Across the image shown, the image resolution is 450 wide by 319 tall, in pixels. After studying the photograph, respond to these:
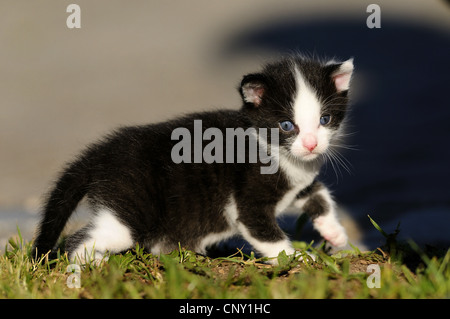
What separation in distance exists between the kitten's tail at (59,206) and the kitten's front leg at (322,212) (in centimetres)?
143

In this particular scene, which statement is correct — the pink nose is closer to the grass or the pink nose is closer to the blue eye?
the blue eye

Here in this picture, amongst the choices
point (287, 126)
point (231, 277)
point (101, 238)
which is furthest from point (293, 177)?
point (101, 238)

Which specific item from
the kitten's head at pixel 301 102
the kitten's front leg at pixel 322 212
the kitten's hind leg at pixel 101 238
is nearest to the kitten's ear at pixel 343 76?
the kitten's head at pixel 301 102

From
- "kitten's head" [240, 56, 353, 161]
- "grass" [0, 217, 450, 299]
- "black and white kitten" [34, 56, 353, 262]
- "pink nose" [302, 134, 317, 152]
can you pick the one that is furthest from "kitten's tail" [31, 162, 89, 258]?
"pink nose" [302, 134, 317, 152]

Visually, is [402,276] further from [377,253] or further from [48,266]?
[48,266]

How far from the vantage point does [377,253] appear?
326 cm

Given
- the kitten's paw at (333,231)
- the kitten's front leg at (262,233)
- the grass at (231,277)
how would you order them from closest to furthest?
the grass at (231,277)
the kitten's front leg at (262,233)
the kitten's paw at (333,231)

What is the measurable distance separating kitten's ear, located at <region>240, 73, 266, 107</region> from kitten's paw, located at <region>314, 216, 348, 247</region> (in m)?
A: 0.94

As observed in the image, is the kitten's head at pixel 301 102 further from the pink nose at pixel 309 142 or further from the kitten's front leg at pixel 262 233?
the kitten's front leg at pixel 262 233

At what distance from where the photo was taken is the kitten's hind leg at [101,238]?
118 inches

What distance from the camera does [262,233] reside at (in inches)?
127

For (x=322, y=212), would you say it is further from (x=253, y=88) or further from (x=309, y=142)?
(x=253, y=88)

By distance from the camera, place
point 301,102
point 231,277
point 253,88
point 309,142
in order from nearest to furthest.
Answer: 1. point 231,277
2. point 309,142
3. point 301,102
4. point 253,88

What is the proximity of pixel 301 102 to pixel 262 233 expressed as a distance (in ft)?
2.69
